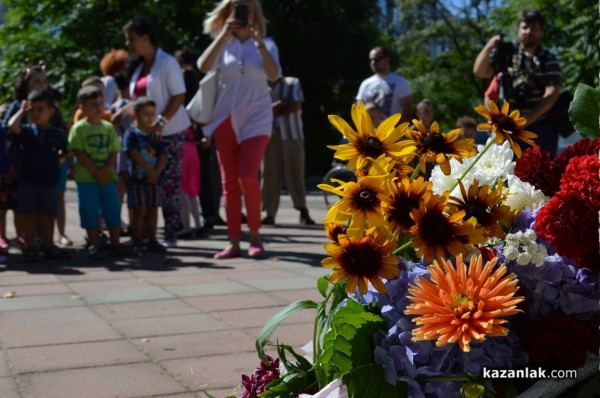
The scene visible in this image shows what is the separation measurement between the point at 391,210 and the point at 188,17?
3342 cm

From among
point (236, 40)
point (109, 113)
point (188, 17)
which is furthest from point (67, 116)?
point (236, 40)

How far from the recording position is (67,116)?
2958cm

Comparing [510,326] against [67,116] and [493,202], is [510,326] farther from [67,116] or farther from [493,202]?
[67,116]

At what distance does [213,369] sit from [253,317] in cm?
123

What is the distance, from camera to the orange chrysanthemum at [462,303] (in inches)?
80.7

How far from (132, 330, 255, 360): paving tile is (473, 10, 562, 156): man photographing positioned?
335 cm

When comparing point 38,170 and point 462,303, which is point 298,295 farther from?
point 462,303

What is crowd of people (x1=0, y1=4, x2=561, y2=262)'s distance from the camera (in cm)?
770

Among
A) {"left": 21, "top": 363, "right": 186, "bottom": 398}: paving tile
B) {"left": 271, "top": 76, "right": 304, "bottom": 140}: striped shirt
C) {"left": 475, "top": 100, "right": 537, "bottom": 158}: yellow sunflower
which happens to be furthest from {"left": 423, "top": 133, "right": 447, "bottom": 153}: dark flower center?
{"left": 271, "top": 76, "right": 304, "bottom": 140}: striped shirt

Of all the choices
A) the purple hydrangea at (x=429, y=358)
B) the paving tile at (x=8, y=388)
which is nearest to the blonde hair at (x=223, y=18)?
the paving tile at (x=8, y=388)

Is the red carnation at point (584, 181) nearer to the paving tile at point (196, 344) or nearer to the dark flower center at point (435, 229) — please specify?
the dark flower center at point (435, 229)

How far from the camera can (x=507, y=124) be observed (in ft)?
8.37

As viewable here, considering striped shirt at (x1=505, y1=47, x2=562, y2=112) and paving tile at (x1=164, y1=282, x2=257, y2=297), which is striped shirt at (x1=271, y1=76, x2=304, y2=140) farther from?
paving tile at (x1=164, y1=282, x2=257, y2=297)

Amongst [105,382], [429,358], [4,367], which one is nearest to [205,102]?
[4,367]
